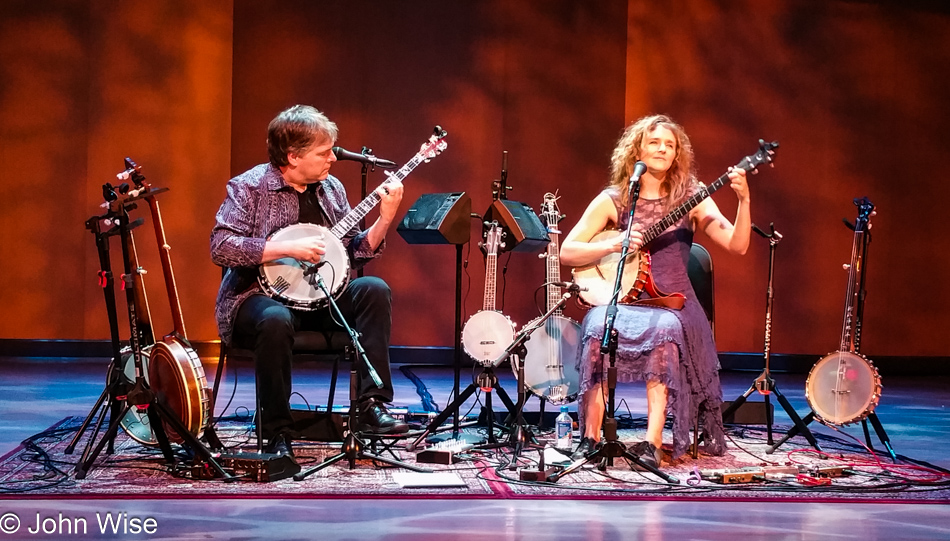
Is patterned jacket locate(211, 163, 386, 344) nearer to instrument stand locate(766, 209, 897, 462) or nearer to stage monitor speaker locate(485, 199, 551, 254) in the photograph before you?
stage monitor speaker locate(485, 199, 551, 254)

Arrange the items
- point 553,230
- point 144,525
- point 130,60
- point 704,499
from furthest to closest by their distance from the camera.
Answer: point 130,60, point 553,230, point 704,499, point 144,525

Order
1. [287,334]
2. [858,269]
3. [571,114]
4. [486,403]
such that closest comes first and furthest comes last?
[287,334]
[486,403]
[858,269]
[571,114]

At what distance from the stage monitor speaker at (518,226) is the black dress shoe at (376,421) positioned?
0.93 m

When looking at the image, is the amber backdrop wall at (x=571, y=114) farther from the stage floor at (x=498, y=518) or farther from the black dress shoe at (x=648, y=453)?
the stage floor at (x=498, y=518)

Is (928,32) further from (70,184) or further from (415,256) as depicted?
(70,184)

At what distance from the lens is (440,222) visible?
13.9ft

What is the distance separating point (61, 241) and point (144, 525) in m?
5.24

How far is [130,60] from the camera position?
7.42 metres

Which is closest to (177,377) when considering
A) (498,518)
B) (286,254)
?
(286,254)

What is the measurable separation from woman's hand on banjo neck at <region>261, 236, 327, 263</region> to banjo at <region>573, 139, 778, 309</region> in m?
1.09

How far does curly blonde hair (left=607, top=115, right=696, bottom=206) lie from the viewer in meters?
4.14

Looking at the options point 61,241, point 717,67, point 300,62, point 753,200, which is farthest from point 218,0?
point 753,200

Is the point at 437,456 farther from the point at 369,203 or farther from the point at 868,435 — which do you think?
the point at 868,435

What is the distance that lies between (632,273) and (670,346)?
0.37 metres
